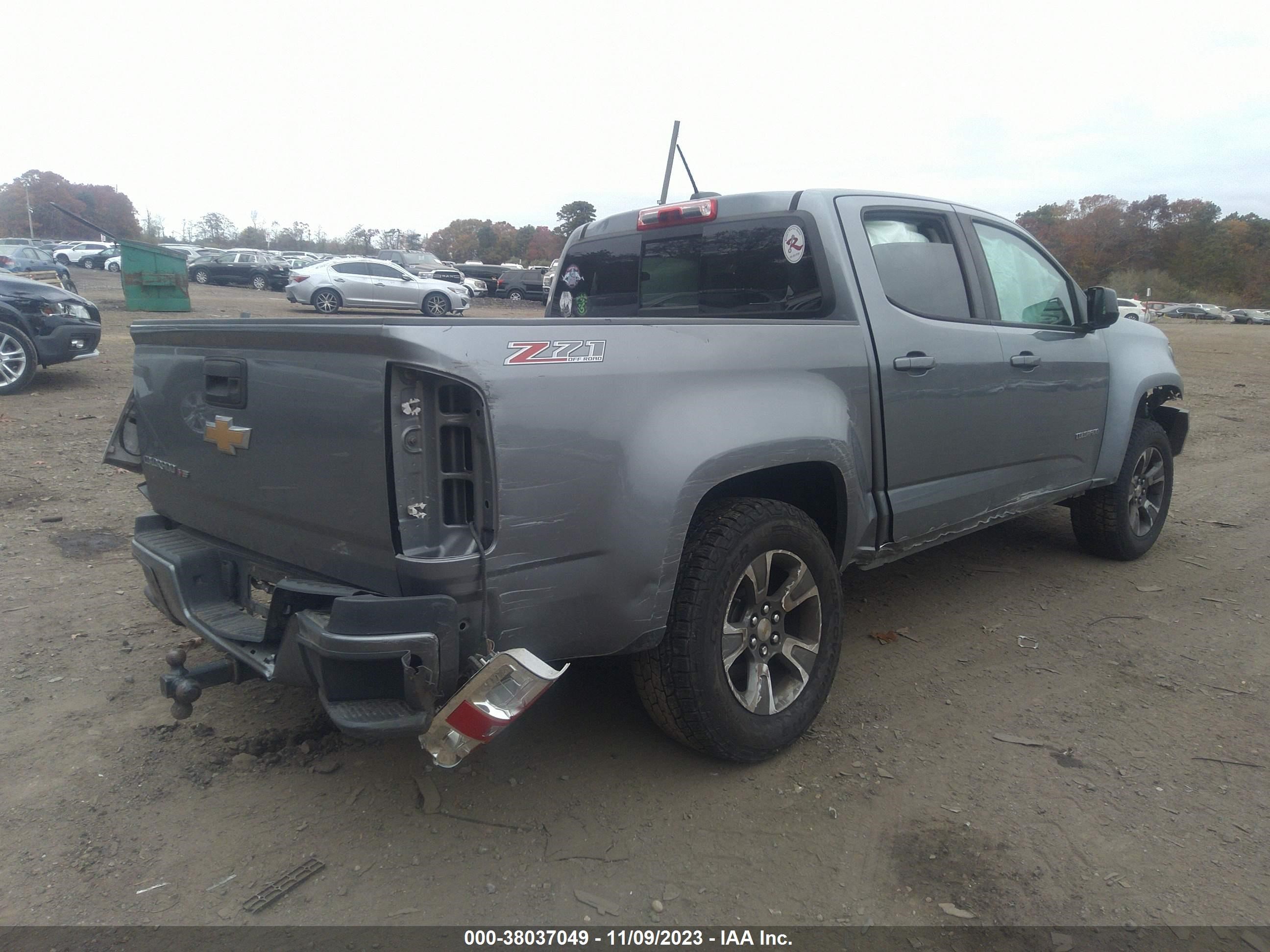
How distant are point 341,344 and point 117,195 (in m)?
108

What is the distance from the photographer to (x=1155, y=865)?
8.50 feet

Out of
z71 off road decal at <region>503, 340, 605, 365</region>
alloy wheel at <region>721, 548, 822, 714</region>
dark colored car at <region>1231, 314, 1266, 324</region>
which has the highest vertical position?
z71 off road decal at <region>503, 340, 605, 365</region>

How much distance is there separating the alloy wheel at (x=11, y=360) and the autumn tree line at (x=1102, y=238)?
63.8 metres

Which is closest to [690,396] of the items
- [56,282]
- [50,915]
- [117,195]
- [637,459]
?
[637,459]

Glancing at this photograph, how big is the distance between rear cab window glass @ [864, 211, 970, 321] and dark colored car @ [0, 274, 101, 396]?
9143 millimetres

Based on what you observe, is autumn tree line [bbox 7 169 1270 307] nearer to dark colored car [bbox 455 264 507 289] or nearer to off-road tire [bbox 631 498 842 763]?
dark colored car [bbox 455 264 507 289]

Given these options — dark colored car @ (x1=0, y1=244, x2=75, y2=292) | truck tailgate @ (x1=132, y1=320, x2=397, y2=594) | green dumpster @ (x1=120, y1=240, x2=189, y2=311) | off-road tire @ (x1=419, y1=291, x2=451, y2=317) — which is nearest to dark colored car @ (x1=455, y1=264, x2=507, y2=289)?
off-road tire @ (x1=419, y1=291, x2=451, y2=317)

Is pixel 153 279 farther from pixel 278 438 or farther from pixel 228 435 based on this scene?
pixel 278 438

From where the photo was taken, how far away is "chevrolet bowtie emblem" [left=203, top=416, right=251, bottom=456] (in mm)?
2725

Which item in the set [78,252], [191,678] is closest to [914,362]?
[191,678]

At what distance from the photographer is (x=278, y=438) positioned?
8.55ft

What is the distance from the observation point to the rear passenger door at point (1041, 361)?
421 centimetres

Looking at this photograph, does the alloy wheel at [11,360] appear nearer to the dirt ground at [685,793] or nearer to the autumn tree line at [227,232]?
the dirt ground at [685,793]

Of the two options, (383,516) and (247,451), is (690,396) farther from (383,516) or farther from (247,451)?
(247,451)
